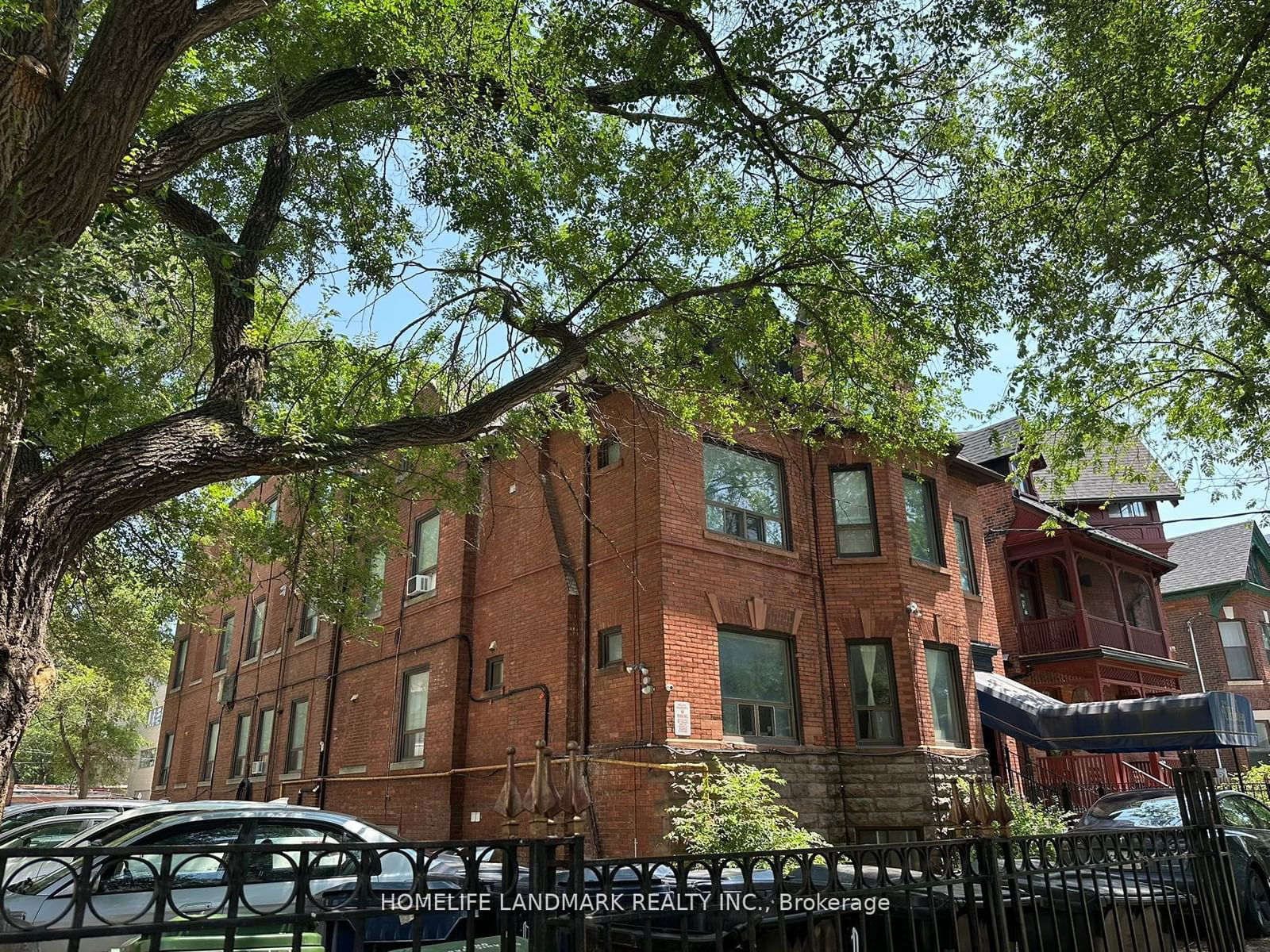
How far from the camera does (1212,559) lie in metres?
34.9

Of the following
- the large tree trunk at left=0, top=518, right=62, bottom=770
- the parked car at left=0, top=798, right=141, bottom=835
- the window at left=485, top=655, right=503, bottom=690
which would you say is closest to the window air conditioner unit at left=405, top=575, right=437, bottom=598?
the window at left=485, top=655, right=503, bottom=690

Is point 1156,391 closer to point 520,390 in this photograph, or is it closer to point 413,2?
point 520,390

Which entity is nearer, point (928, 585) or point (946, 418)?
point (946, 418)

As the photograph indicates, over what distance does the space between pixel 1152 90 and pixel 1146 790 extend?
29.9ft

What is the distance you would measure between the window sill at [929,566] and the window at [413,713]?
939 centimetres

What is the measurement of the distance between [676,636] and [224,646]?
1952 centimetres

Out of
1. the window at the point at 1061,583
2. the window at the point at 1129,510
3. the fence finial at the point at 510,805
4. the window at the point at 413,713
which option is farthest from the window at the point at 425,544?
the window at the point at 1129,510

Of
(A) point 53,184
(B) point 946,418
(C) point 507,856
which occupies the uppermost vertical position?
(B) point 946,418

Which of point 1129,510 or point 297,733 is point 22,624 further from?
point 1129,510

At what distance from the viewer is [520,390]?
838 cm

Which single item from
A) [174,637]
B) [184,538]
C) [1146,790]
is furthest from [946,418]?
[174,637]

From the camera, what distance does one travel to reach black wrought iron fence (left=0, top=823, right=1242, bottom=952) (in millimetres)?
2697

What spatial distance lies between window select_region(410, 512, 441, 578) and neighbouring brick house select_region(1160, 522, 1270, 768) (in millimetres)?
27728

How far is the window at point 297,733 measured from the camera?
20.6m
